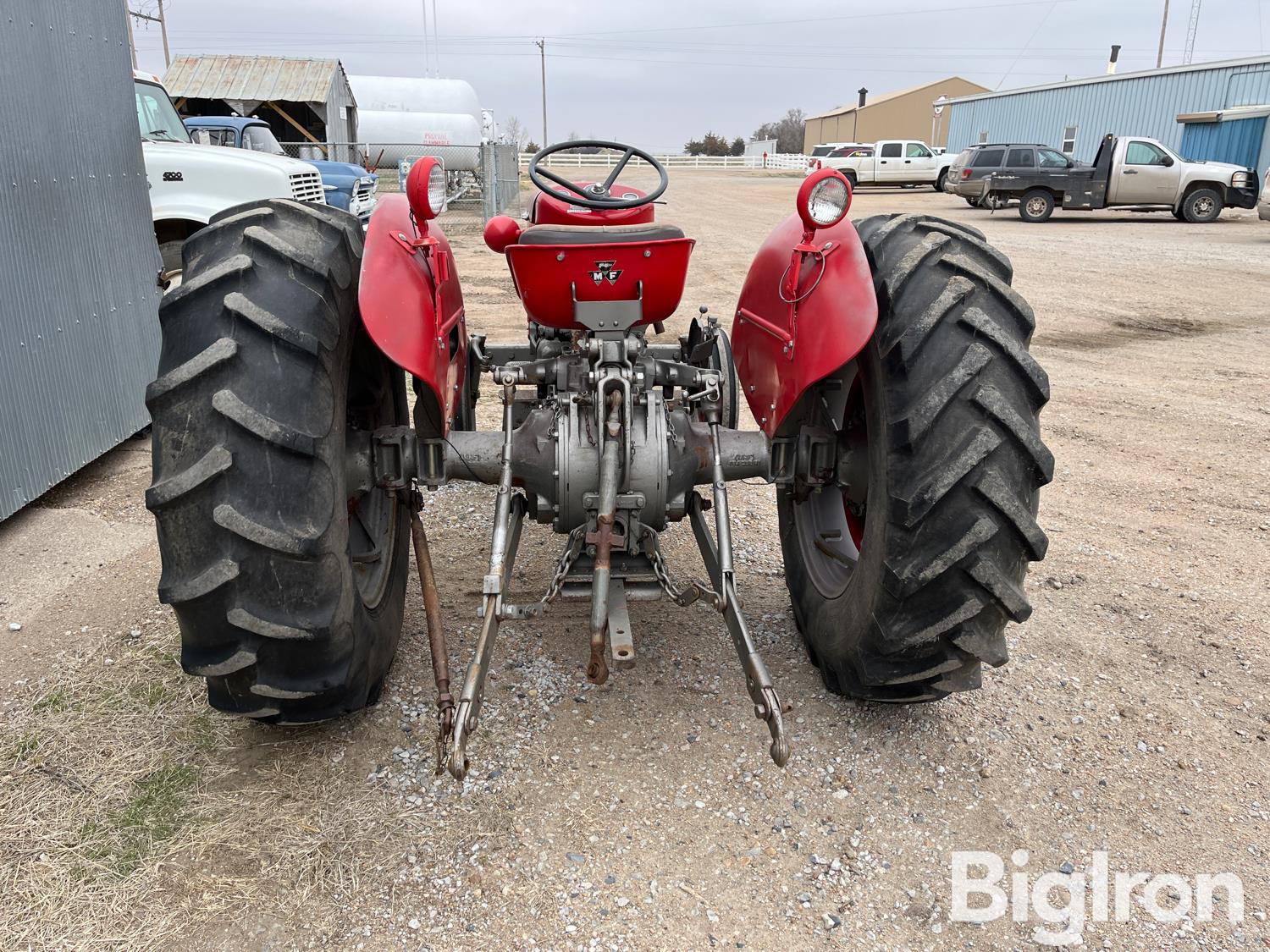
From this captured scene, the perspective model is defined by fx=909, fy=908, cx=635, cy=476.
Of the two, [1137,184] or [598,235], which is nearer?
[598,235]

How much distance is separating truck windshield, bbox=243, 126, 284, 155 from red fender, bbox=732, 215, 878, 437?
39.7 ft

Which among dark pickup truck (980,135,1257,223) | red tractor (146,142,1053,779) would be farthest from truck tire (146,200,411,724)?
dark pickup truck (980,135,1257,223)

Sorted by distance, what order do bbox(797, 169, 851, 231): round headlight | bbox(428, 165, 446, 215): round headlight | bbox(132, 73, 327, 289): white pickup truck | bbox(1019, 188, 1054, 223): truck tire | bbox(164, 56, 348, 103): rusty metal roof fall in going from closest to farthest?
bbox(797, 169, 851, 231): round headlight → bbox(428, 165, 446, 215): round headlight → bbox(132, 73, 327, 289): white pickup truck → bbox(1019, 188, 1054, 223): truck tire → bbox(164, 56, 348, 103): rusty metal roof

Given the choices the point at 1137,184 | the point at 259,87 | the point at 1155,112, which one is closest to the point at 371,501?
the point at 1137,184

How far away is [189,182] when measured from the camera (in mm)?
7598

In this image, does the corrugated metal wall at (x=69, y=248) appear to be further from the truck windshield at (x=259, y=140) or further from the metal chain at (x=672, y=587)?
the truck windshield at (x=259, y=140)

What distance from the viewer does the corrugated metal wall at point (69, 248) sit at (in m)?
4.32

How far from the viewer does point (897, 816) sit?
2.54 m

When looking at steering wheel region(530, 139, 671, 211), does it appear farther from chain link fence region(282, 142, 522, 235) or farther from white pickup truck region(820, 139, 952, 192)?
white pickup truck region(820, 139, 952, 192)

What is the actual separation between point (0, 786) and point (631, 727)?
5.97 ft

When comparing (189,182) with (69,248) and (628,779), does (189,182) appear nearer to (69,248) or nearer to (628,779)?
(69,248)

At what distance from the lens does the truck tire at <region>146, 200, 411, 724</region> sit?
2139mm

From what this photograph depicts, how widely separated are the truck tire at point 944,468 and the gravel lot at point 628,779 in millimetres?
462

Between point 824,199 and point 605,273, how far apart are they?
68 centimetres
